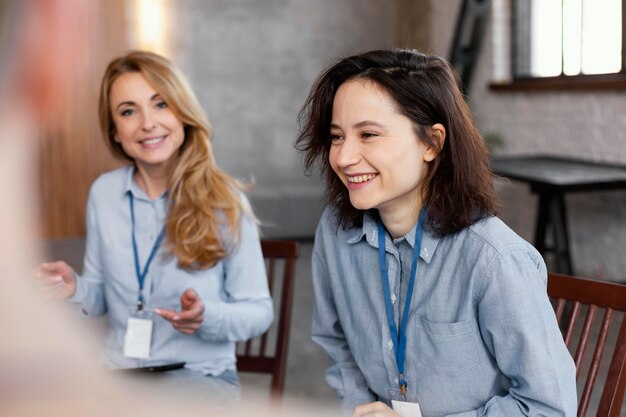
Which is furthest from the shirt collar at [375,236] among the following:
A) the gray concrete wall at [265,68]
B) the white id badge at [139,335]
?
the gray concrete wall at [265,68]

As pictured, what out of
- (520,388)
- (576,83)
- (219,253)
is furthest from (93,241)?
(576,83)

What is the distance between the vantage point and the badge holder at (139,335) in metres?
1.54

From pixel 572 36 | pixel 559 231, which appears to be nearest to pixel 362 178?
pixel 559 231

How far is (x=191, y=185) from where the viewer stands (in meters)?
1.69

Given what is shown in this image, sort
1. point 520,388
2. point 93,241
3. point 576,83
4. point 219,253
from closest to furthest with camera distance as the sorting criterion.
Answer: point 520,388, point 219,253, point 93,241, point 576,83

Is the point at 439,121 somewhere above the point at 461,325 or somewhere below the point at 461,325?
above

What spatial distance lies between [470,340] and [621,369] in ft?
0.73

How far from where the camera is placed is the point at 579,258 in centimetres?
498

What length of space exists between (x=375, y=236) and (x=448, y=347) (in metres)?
0.22

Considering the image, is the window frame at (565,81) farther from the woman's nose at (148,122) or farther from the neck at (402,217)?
the neck at (402,217)

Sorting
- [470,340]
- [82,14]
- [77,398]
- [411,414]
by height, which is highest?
[82,14]

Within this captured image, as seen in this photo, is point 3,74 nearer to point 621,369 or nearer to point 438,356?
point 438,356

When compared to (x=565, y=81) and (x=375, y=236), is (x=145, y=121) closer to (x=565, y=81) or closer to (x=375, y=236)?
(x=375, y=236)

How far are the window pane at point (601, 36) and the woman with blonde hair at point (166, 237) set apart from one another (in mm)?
3586
